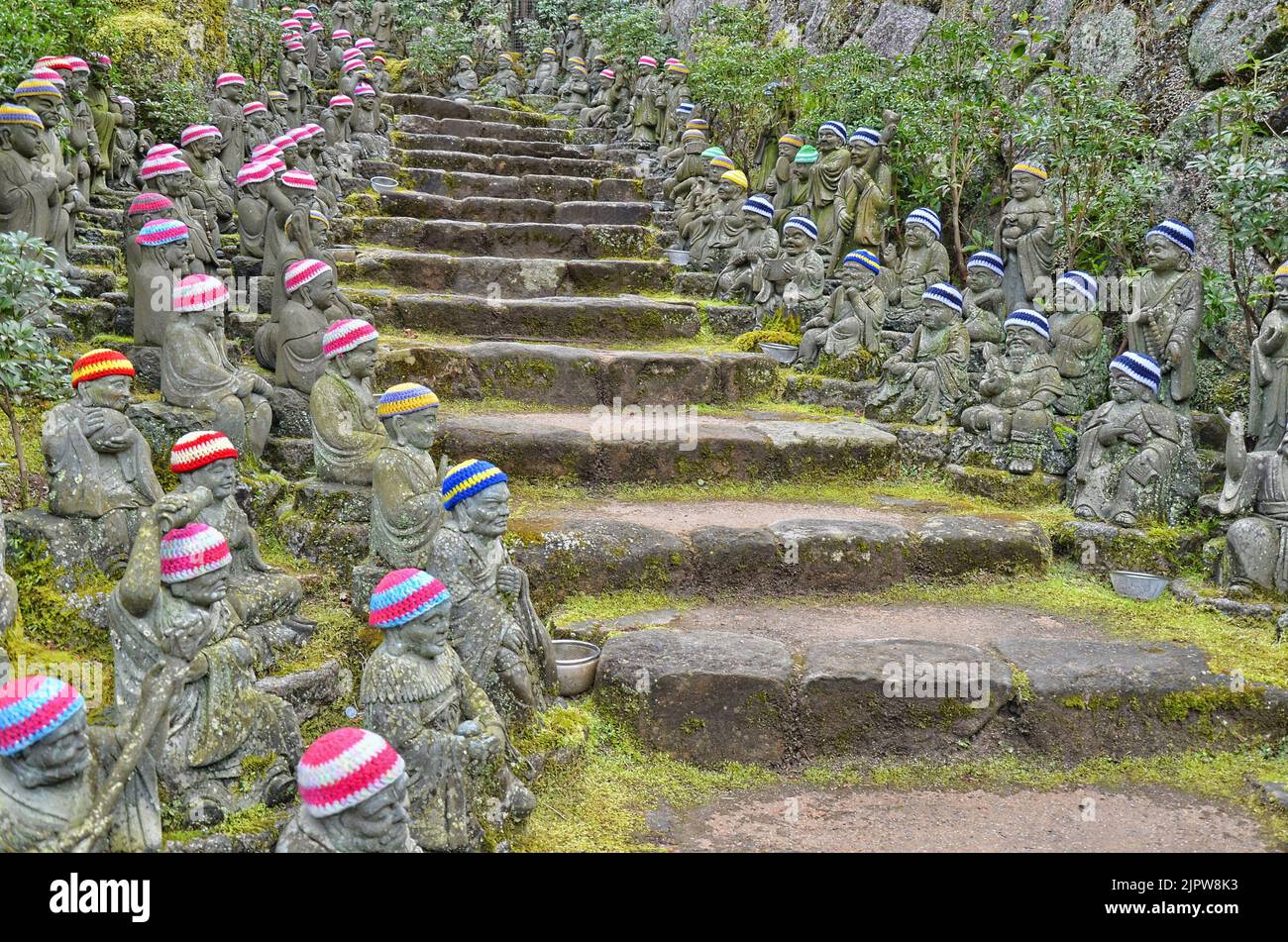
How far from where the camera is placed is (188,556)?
12.7ft

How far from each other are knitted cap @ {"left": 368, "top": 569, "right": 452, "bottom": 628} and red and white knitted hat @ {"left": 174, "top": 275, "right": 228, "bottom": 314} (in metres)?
3.04

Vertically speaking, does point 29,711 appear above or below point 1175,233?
below

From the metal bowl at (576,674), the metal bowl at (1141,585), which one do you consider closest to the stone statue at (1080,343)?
the metal bowl at (1141,585)

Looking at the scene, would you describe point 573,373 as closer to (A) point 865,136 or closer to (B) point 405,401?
(B) point 405,401

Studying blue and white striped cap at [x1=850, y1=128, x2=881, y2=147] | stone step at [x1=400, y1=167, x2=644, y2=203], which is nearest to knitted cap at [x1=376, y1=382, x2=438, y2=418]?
blue and white striped cap at [x1=850, y1=128, x2=881, y2=147]

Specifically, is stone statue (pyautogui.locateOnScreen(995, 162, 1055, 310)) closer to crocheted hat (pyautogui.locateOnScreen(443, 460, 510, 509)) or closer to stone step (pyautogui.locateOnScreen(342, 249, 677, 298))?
stone step (pyautogui.locateOnScreen(342, 249, 677, 298))

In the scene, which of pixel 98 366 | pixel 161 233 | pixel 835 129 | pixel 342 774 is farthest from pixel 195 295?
pixel 835 129

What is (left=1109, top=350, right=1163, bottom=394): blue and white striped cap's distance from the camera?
23.8 feet

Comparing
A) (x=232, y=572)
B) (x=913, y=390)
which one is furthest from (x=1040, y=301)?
(x=232, y=572)

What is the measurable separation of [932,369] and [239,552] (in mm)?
6028

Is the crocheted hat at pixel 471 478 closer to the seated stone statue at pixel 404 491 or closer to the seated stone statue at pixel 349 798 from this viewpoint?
the seated stone statue at pixel 404 491

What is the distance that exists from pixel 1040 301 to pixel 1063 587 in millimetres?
3197

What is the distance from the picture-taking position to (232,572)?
516 cm

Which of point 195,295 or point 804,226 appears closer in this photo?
point 195,295
